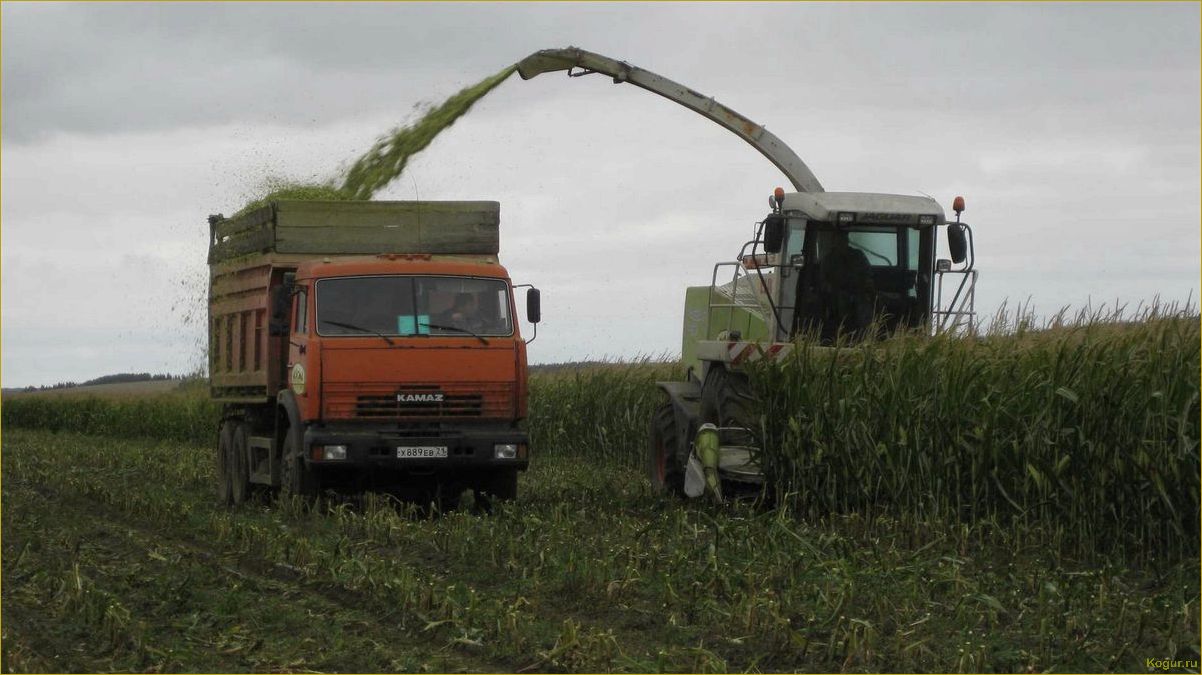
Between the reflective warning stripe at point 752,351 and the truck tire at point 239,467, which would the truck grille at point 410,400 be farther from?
the truck tire at point 239,467

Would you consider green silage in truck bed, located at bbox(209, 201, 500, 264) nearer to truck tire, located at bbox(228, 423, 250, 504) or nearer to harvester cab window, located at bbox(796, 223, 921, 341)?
truck tire, located at bbox(228, 423, 250, 504)

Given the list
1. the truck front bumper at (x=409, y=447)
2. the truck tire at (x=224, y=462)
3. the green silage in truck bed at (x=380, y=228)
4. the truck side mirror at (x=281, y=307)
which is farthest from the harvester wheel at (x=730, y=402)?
the truck tire at (x=224, y=462)

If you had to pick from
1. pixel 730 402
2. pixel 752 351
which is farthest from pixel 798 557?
pixel 730 402

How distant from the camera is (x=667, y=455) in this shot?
1691 centimetres

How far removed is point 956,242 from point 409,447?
216 inches

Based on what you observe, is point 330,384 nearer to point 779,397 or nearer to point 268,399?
point 268,399

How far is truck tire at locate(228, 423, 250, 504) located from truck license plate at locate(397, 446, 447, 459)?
10.0ft

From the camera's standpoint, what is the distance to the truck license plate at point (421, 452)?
600 inches

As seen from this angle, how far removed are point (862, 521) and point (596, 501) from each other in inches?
147

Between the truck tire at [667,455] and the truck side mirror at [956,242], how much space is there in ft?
11.2

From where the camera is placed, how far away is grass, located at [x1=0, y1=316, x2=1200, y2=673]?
27.9 ft

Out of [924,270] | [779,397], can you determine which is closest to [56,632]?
[779,397]

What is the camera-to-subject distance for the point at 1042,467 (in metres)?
11.5

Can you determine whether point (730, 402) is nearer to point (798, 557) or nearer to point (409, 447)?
point (409, 447)
